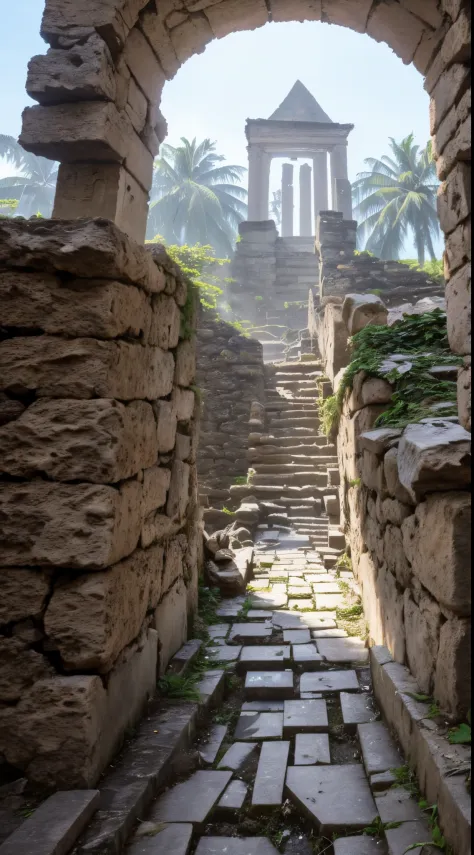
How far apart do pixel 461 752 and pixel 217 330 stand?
42.4 feet

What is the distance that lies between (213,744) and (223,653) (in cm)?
110

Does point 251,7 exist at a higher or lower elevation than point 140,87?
higher

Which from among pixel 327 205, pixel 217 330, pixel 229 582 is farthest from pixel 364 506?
pixel 327 205

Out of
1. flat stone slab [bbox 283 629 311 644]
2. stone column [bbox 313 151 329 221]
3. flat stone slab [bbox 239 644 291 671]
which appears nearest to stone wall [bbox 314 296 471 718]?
flat stone slab [bbox 283 629 311 644]

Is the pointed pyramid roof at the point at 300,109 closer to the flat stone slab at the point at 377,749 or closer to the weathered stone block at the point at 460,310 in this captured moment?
the weathered stone block at the point at 460,310

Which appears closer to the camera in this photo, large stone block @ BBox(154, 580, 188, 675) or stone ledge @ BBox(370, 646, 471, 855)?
stone ledge @ BBox(370, 646, 471, 855)

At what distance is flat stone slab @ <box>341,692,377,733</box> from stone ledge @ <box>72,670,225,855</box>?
0.76 m

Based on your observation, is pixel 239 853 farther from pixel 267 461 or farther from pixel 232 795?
pixel 267 461

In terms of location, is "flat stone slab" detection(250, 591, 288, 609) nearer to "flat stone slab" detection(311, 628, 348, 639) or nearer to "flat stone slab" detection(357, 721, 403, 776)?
A: "flat stone slab" detection(311, 628, 348, 639)

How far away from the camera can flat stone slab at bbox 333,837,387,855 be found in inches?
79.5

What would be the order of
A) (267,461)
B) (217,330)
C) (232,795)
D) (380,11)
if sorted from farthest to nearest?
(217,330), (267,461), (380,11), (232,795)

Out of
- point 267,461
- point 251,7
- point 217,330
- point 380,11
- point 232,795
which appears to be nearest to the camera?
point 232,795

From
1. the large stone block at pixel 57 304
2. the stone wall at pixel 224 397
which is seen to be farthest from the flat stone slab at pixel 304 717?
the stone wall at pixel 224 397

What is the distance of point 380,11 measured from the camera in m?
4.21
